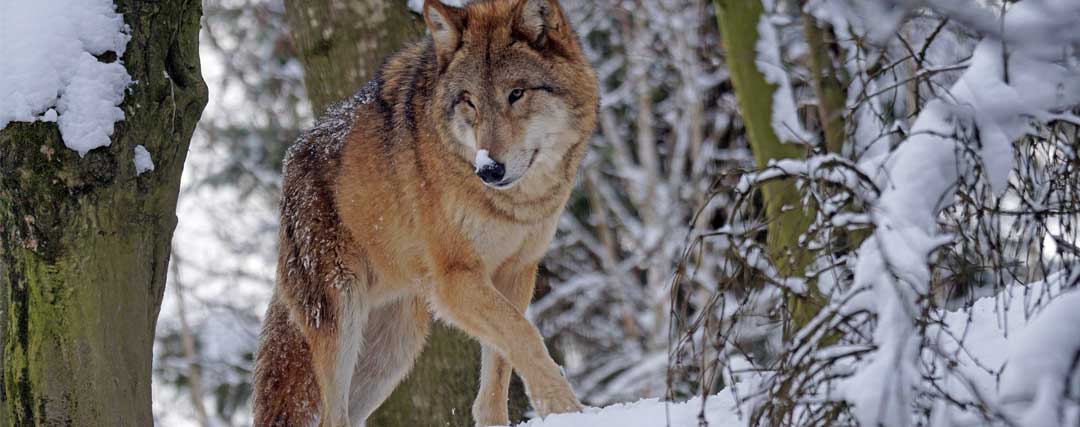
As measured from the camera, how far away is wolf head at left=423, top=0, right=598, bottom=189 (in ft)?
16.5

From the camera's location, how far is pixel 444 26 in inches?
204

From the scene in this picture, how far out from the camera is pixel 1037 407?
2125mm

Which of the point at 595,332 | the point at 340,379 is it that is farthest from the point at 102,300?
the point at 595,332

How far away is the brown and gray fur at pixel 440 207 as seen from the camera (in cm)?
501

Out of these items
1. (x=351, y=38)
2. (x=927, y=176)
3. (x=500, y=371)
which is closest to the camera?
(x=927, y=176)

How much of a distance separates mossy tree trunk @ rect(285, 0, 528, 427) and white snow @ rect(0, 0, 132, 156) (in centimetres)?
251

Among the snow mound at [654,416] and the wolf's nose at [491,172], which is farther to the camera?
the wolf's nose at [491,172]

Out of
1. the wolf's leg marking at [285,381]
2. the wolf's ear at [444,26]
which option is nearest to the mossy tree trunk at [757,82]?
the wolf's ear at [444,26]

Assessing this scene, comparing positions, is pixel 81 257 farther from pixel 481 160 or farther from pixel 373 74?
pixel 373 74

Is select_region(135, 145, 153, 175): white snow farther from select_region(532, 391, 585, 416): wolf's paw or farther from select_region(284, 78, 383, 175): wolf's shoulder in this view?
select_region(532, 391, 585, 416): wolf's paw

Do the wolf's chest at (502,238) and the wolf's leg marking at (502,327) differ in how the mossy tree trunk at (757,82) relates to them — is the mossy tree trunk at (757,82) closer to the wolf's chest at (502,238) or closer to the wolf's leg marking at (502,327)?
the wolf's chest at (502,238)

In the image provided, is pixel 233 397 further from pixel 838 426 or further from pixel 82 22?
pixel 838 426

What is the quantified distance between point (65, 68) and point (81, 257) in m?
0.66

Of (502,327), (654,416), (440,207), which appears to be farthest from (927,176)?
(440,207)
